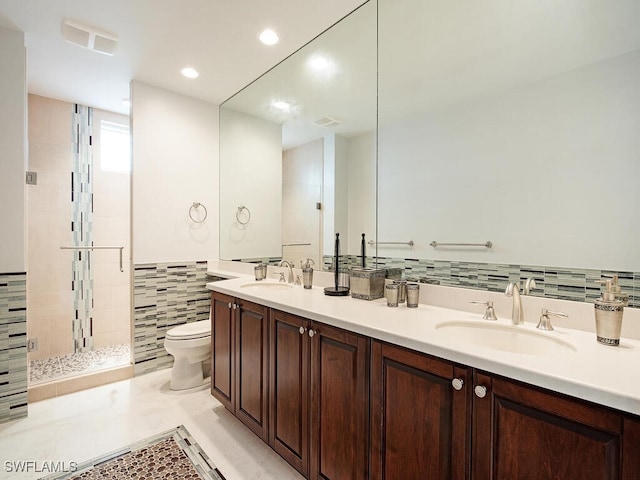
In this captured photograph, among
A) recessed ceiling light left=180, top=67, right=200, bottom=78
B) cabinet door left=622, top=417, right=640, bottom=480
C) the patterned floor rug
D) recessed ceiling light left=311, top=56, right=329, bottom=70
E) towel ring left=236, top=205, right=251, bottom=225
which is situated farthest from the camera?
towel ring left=236, top=205, right=251, bottom=225

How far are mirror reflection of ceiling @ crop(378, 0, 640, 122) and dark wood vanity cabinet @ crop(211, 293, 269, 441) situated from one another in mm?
1596

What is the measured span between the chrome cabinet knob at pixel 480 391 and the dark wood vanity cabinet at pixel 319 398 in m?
0.42

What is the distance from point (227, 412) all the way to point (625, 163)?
2690 millimetres

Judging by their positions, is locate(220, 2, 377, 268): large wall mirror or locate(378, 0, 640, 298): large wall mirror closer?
locate(378, 0, 640, 298): large wall mirror

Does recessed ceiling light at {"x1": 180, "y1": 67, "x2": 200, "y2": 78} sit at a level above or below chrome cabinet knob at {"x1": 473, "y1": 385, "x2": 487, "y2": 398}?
above

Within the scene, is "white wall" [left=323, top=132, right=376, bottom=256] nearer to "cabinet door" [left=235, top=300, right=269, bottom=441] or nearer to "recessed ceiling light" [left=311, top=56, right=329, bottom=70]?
"recessed ceiling light" [left=311, top=56, right=329, bottom=70]

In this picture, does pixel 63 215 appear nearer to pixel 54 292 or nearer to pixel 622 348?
pixel 54 292

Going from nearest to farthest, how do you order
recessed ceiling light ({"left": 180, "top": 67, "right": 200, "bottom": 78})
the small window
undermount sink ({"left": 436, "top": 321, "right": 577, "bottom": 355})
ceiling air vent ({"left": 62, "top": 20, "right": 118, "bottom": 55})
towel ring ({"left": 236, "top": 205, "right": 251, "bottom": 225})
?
undermount sink ({"left": 436, "top": 321, "right": 577, "bottom": 355}), ceiling air vent ({"left": 62, "top": 20, "right": 118, "bottom": 55}), recessed ceiling light ({"left": 180, "top": 67, "right": 200, "bottom": 78}), towel ring ({"left": 236, "top": 205, "right": 251, "bottom": 225}), the small window

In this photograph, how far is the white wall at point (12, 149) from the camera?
2131 mm

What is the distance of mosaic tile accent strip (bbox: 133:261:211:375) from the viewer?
2.84 metres

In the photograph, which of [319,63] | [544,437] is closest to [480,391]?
[544,437]

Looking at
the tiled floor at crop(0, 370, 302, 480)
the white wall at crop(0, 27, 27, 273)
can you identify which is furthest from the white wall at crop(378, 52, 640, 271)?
the white wall at crop(0, 27, 27, 273)

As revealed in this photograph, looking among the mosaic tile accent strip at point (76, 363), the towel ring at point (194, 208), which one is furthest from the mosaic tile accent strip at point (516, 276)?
the mosaic tile accent strip at point (76, 363)

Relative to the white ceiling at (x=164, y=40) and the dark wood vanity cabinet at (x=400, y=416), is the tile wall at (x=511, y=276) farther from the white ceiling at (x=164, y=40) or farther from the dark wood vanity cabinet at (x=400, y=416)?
the white ceiling at (x=164, y=40)
